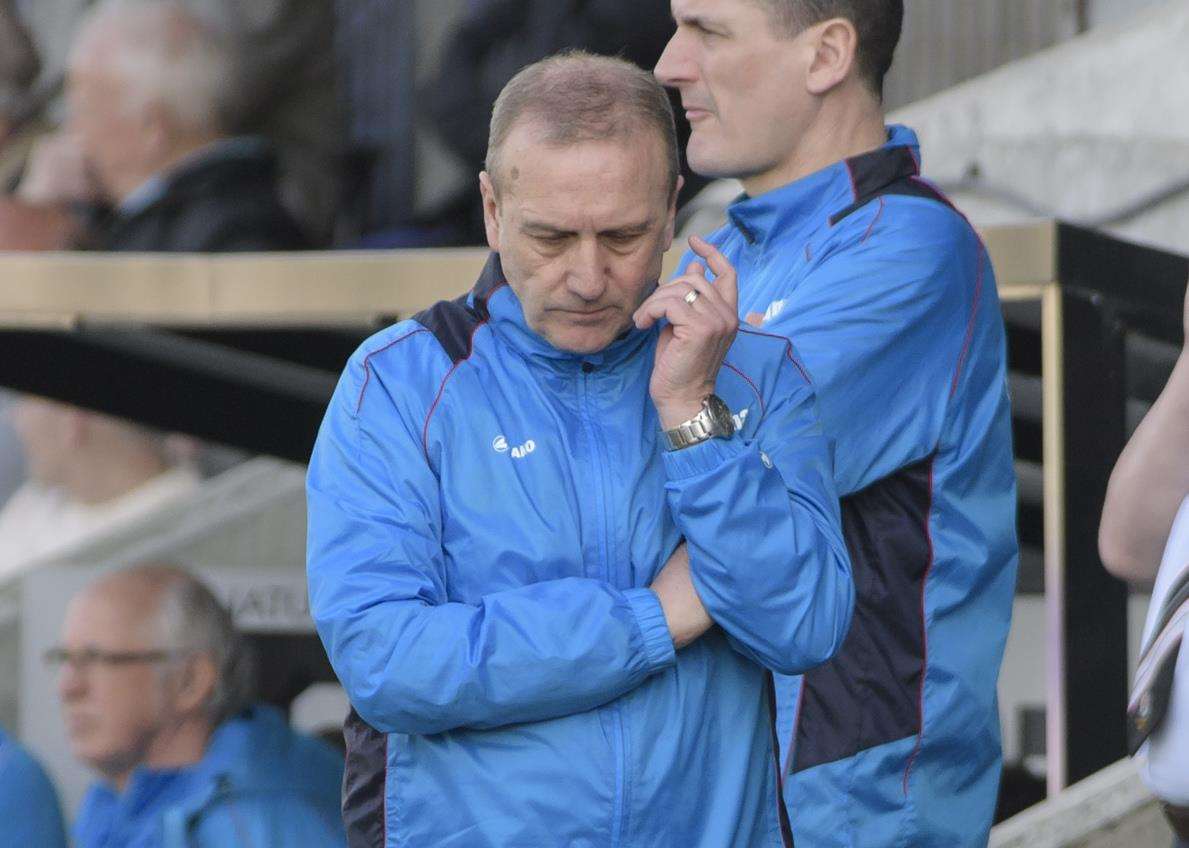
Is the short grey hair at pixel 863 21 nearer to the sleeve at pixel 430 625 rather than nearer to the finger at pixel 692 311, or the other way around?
the finger at pixel 692 311

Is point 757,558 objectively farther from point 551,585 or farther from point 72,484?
point 72,484

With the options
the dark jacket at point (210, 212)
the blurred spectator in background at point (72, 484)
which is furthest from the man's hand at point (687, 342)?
the blurred spectator in background at point (72, 484)

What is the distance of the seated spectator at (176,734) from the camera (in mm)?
4598

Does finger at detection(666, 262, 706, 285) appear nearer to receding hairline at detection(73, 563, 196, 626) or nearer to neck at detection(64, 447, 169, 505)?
receding hairline at detection(73, 563, 196, 626)

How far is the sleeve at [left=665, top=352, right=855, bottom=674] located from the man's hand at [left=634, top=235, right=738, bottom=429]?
0.05 metres

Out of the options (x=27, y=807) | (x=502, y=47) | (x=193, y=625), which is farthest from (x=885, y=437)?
(x=502, y=47)

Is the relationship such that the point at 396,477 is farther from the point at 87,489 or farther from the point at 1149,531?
the point at 87,489

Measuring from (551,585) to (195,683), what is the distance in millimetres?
3423

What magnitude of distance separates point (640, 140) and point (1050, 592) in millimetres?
2036

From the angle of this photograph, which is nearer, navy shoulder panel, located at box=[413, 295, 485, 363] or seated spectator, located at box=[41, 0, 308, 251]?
navy shoulder panel, located at box=[413, 295, 485, 363]

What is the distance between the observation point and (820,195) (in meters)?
2.81

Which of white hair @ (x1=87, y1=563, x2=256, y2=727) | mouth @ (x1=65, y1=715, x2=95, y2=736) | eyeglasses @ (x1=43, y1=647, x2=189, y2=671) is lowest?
mouth @ (x1=65, y1=715, x2=95, y2=736)

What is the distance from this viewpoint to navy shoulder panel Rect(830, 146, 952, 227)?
9.23 ft

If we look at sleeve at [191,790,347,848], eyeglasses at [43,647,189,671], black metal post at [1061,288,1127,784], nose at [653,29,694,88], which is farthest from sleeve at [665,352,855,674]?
eyeglasses at [43,647,189,671]
